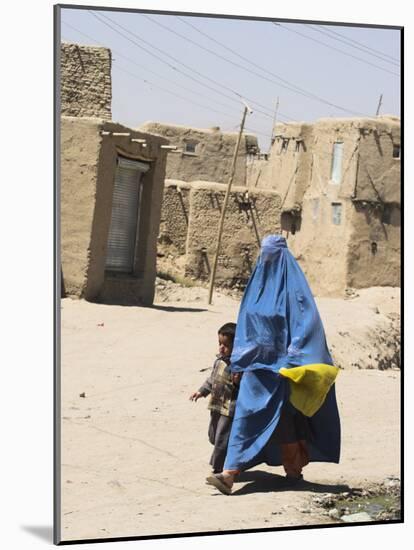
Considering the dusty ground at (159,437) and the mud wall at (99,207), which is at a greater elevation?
the mud wall at (99,207)

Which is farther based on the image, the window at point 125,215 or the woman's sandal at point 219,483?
the window at point 125,215

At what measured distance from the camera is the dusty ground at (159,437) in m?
6.95

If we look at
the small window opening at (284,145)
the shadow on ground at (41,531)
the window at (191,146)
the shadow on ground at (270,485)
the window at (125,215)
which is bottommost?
the shadow on ground at (41,531)

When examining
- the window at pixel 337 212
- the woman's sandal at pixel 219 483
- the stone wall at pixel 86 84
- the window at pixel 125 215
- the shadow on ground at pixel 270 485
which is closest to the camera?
the woman's sandal at pixel 219 483

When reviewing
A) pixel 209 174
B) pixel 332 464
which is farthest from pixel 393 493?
pixel 209 174

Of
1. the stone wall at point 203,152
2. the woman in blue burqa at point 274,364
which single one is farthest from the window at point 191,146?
the woman in blue burqa at point 274,364

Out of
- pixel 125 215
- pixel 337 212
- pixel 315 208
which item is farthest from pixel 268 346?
pixel 337 212

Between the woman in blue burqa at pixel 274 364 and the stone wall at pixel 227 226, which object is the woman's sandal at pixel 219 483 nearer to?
the woman in blue burqa at pixel 274 364

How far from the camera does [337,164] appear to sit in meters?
15.1

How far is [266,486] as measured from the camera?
7.37m

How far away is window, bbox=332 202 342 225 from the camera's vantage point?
15.6m

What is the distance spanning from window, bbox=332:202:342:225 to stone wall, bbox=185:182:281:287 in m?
4.78

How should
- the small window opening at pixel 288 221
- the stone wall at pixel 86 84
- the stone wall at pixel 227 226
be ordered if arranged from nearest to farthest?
1. the stone wall at pixel 86 84
2. the stone wall at pixel 227 226
3. the small window opening at pixel 288 221

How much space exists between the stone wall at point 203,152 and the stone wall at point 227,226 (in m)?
0.16
